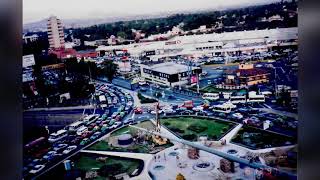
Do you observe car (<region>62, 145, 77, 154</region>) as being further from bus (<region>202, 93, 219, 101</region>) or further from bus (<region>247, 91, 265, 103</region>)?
bus (<region>247, 91, 265, 103</region>)

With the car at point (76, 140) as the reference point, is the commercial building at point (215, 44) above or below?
above

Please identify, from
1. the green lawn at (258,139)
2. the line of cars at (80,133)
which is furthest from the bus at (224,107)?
the line of cars at (80,133)

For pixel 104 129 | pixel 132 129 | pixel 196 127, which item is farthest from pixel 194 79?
pixel 104 129

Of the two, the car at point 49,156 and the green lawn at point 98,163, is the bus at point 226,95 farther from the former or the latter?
the car at point 49,156
